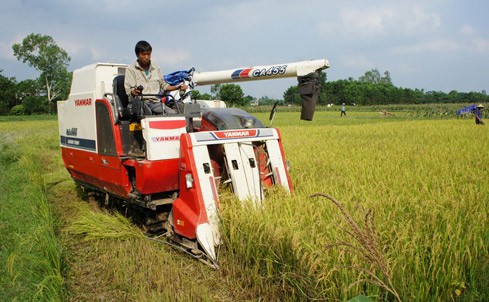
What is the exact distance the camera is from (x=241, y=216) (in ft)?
13.0

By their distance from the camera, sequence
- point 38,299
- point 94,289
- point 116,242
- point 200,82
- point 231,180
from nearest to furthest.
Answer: point 38,299 → point 94,289 → point 231,180 → point 116,242 → point 200,82

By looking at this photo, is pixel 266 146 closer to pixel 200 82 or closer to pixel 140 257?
pixel 200 82

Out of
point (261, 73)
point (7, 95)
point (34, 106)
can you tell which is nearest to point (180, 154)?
point (261, 73)

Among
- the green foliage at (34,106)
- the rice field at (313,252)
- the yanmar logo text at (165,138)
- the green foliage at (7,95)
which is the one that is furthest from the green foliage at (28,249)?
the green foliage at (7,95)

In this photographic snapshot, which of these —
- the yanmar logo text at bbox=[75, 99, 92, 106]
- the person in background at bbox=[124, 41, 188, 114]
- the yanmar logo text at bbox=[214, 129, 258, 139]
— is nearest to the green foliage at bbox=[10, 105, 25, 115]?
the yanmar logo text at bbox=[75, 99, 92, 106]

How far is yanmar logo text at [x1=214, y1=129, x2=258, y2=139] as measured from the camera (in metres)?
4.70

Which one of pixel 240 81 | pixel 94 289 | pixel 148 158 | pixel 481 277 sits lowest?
pixel 94 289

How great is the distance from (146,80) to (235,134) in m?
1.48

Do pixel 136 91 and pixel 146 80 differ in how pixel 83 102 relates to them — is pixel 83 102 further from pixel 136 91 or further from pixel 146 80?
pixel 136 91

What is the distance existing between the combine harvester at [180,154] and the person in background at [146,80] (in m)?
0.26

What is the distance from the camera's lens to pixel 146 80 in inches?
208

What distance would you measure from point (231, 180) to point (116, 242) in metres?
1.71

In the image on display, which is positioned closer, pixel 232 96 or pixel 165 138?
pixel 165 138

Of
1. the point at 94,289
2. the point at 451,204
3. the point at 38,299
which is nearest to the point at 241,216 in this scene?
the point at 94,289
